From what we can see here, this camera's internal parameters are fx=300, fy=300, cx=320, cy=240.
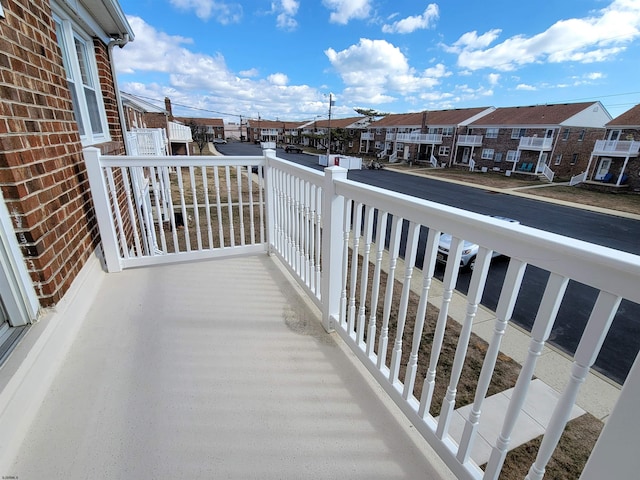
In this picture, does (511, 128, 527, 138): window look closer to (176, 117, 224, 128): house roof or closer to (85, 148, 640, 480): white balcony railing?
(85, 148, 640, 480): white balcony railing

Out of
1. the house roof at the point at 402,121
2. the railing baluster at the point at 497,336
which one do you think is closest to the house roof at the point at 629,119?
the house roof at the point at 402,121

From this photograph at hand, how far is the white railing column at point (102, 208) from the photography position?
2252 mm

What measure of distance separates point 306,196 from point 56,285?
1.58 metres

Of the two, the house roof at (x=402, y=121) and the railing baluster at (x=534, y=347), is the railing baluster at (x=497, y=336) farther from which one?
the house roof at (x=402, y=121)

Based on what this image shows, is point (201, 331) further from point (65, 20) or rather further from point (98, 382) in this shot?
point (65, 20)

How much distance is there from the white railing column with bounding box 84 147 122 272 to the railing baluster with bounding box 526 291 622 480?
2879 millimetres

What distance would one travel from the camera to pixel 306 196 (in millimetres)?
2162

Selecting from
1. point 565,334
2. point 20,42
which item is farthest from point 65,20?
point 565,334

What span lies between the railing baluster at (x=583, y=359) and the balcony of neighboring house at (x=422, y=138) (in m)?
31.1

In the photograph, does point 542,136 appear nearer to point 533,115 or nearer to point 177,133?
point 533,115

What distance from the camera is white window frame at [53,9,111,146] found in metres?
2.62

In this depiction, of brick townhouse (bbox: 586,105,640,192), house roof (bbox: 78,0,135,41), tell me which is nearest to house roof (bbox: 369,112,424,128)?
brick townhouse (bbox: 586,105,640,192)

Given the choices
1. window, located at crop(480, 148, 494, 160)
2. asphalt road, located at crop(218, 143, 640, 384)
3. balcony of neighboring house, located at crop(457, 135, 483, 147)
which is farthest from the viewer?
balcony of neighboring house, located at crop(457, 135, 483, 147)

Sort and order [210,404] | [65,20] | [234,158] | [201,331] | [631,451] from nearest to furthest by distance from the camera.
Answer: [631,451], [210,404], [201,331], [65,20], [234,158]
